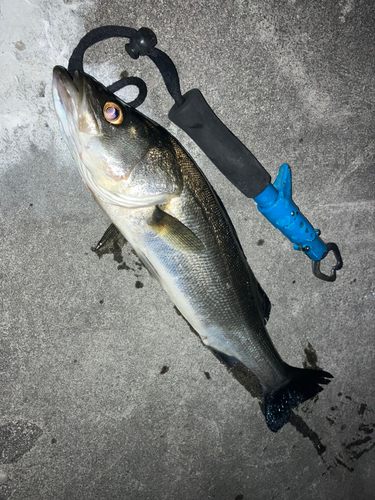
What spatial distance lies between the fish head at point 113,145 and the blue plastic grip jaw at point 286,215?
699mm

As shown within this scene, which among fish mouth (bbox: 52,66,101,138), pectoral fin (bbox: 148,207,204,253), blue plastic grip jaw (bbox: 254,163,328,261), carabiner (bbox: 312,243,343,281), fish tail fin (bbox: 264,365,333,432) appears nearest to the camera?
fish mouth (bbox: 52,66,101,138)

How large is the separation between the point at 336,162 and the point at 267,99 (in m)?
0.82

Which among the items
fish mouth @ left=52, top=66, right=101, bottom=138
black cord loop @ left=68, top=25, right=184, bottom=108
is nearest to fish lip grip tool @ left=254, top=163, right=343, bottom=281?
black cord loop @ left=68, top=25, right=184, bottom=108

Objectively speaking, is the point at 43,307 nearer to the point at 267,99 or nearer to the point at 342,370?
the point at 267,99

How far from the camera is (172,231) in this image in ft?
6.15

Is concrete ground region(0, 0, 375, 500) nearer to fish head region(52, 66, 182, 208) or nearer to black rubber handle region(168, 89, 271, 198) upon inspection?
black rubber handle region(168, 89, 271, 198)

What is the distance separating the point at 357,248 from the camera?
9.34ft

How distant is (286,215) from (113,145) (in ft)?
4.15

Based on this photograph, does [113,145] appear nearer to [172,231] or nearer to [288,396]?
[172,231]

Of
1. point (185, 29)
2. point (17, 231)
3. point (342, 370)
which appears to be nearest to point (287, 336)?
point (342, 370)

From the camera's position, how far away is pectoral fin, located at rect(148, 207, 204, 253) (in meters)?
1.87

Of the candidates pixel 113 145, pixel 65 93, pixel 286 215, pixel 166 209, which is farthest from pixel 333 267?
pixel 65 93

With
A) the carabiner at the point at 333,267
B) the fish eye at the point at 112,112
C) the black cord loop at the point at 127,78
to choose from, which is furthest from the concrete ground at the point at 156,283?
the fish eye at the point at 112,112

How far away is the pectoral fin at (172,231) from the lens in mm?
1874
